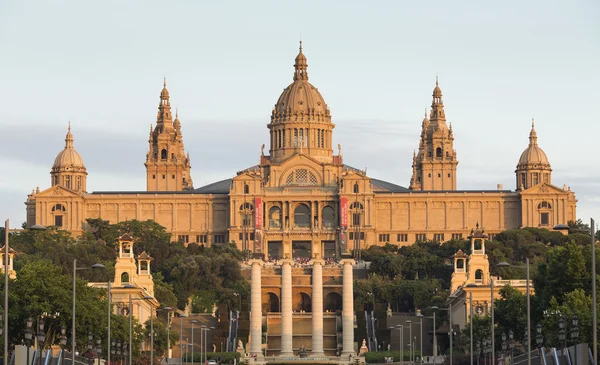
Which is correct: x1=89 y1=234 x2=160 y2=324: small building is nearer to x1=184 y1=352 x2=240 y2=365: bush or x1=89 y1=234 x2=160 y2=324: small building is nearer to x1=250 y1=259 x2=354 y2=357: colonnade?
x1=184 y1=352 x2=240 y2=365: bush

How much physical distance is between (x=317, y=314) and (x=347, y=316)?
11.0 ft

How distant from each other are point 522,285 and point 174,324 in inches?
1417

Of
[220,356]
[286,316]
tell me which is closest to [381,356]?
[220,356]

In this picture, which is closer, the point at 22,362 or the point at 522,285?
the point at 22,362

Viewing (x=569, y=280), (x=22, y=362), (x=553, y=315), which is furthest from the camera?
(x=569, y=280)

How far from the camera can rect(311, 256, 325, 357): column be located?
180375 mm

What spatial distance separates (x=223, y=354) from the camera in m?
167

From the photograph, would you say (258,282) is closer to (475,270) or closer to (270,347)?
(270,347)

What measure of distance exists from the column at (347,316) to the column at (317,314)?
82.6 inches

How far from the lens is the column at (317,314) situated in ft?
592

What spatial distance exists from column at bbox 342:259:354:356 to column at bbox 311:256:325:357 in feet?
6.88

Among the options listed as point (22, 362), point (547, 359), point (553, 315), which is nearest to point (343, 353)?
point (553, 315)

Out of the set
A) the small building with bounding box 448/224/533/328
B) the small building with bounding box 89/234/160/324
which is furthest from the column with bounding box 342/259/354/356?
the small building with bounding box 89/234/160/324

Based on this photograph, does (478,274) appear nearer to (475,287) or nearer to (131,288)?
(475,287)
